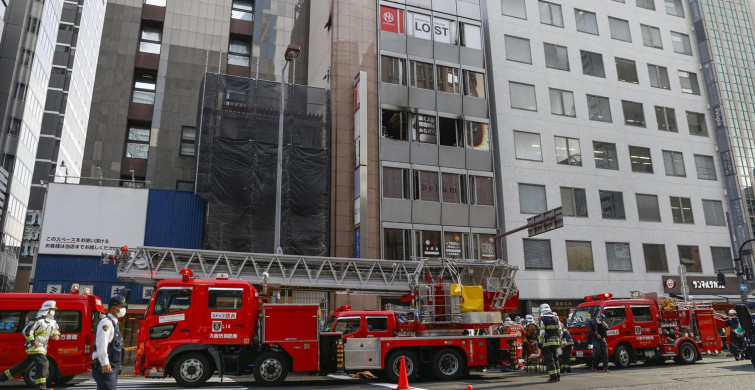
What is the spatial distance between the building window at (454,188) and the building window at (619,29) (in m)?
18.1

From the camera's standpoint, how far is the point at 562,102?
117 ft

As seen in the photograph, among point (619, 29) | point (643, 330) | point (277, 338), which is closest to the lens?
point (277, 338)

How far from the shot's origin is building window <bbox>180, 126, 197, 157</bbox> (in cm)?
3778

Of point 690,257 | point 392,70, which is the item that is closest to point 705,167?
point 690,257

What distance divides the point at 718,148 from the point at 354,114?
2830cm

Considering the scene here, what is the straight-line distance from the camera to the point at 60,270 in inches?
1017

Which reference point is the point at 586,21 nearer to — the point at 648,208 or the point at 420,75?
the point at 648,208

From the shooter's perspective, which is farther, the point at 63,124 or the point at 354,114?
the point at 63,124

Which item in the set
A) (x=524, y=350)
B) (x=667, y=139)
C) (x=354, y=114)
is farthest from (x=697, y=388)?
(x=667, y=139)

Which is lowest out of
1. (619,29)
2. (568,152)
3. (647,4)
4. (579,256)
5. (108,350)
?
(108,350)

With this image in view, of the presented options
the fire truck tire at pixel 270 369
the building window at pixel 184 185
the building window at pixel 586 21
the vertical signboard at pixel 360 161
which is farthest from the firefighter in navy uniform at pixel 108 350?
the building window at pixel 586 21

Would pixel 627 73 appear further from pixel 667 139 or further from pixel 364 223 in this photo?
pixel 364 223

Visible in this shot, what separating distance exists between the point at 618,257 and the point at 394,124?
17.0 m

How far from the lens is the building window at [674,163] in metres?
37.6
